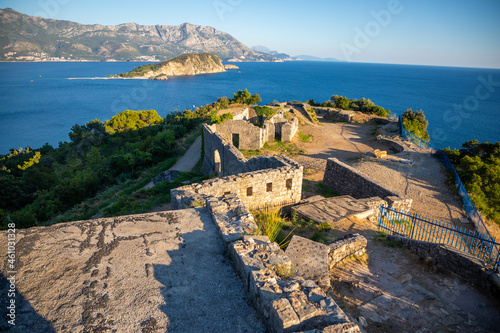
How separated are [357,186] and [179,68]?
170 metres

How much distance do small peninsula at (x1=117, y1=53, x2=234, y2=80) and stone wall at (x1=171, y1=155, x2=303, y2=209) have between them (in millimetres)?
144890

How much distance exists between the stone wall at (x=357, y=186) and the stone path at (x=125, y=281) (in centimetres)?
902

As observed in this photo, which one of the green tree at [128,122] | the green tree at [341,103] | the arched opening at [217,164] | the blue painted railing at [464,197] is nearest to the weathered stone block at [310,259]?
the blue painted railing at [464,197]

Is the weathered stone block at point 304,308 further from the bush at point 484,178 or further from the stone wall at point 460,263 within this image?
the bush at point 484,178

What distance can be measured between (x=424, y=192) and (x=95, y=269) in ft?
56.8

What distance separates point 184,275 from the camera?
4531 mm

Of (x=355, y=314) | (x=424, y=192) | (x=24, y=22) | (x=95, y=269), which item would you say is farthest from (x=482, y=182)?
(x=24, y=22)

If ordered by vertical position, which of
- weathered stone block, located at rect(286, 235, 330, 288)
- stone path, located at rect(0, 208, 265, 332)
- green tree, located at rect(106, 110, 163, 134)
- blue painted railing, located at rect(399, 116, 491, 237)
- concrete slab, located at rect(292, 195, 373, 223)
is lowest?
green tree, located at rect(106, 110, 163, 134)

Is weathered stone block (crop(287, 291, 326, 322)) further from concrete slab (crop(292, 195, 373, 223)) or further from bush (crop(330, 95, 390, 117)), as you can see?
bush (crop(330, 95, 390, 117))

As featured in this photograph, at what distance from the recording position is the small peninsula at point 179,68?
146 meters

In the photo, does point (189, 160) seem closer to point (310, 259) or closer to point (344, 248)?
point (344, 248)

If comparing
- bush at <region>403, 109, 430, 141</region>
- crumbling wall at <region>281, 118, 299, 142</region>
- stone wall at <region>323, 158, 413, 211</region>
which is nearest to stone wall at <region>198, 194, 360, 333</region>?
stone wall at <region>323, 158, 413, 211</region>

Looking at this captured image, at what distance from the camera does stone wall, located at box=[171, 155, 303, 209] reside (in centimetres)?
A: 869

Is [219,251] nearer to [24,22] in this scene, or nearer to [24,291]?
[24,291]
